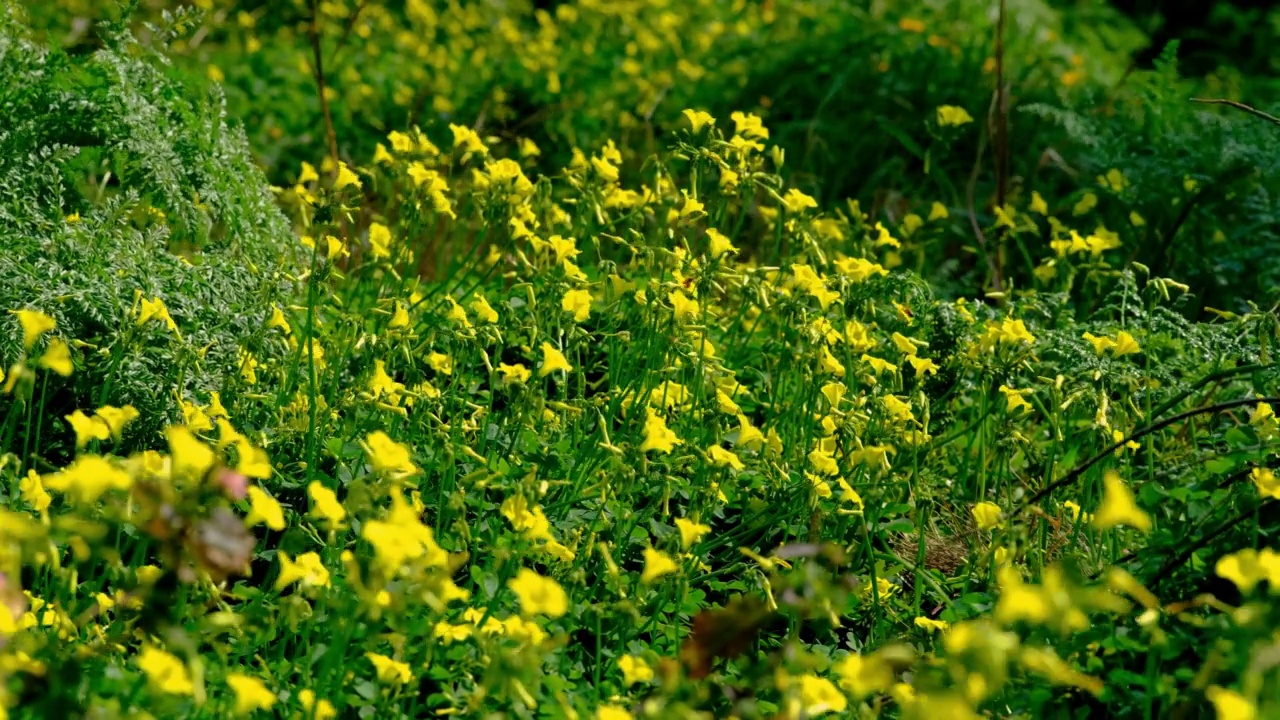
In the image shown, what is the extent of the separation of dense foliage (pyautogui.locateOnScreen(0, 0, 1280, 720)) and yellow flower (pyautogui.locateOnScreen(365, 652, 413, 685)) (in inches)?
0.4

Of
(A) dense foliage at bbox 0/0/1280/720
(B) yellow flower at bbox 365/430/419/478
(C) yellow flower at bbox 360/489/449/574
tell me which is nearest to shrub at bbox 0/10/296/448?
(A) dense foliage at bbox 0/0/1280/720

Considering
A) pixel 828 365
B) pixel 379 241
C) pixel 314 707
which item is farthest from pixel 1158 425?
pixel 379 241

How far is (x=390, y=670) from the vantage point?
6.11ft

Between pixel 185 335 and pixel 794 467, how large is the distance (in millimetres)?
1314

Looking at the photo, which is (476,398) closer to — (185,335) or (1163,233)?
(185,335)

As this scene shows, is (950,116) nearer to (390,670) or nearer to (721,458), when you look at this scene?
(721,458)

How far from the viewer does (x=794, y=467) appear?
288 cm

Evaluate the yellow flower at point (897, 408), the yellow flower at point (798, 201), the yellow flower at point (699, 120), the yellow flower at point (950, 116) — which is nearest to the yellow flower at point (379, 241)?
the yellow flower at point (699, 120)

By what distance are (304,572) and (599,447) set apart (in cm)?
72

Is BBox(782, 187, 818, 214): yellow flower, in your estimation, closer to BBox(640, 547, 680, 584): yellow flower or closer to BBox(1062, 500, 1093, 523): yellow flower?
BBox(1062, 500, 1093, 523): yellow flower

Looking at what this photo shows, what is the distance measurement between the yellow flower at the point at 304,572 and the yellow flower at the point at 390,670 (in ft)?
0.53

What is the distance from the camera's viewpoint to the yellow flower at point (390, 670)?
1.84 meters

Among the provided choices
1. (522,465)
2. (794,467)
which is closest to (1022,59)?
(794,467)

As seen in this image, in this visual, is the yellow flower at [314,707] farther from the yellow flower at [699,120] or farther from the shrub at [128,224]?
the yellow flower at [699,120]
